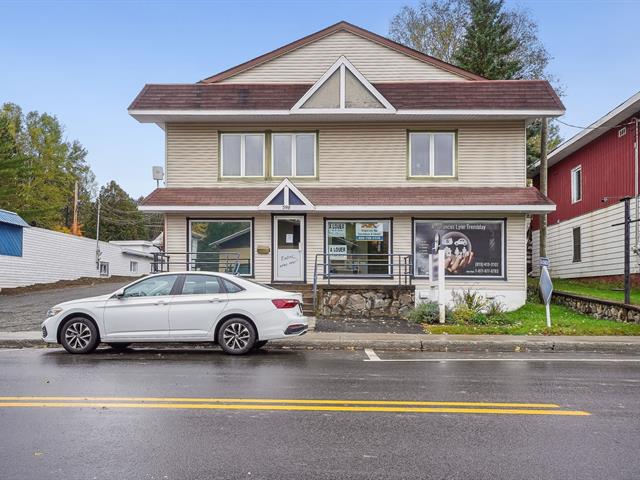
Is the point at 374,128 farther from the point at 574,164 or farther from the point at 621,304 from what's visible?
the point at 574,164

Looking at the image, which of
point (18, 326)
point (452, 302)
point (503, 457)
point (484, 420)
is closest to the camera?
point (503, 457)

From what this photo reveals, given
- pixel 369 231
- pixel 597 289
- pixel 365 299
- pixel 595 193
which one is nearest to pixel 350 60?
pixel 369 231

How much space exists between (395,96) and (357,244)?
15.7 ft

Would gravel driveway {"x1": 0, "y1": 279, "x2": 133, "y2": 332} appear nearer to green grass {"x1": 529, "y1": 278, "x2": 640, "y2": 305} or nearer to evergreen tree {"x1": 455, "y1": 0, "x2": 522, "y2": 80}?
green grass {"x1": 529, "y1": 278, "x2": 640, "y2": 305}

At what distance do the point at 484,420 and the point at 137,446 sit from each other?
134 inches

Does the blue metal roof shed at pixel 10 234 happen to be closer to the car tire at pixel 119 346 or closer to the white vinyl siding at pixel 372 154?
the white vinyl siding at pixel 372 154

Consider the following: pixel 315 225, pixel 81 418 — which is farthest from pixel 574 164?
pixel 81 418

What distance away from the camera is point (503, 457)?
476 cm

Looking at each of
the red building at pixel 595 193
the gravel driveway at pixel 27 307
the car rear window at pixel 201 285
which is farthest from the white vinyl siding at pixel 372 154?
the car rear window at pixel 201 285

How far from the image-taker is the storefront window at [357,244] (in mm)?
18203

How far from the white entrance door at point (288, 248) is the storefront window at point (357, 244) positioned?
87 cm

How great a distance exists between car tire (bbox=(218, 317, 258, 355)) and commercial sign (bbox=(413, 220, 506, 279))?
336 inches

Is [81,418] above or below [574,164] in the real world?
below

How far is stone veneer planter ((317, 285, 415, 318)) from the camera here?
1684cm
